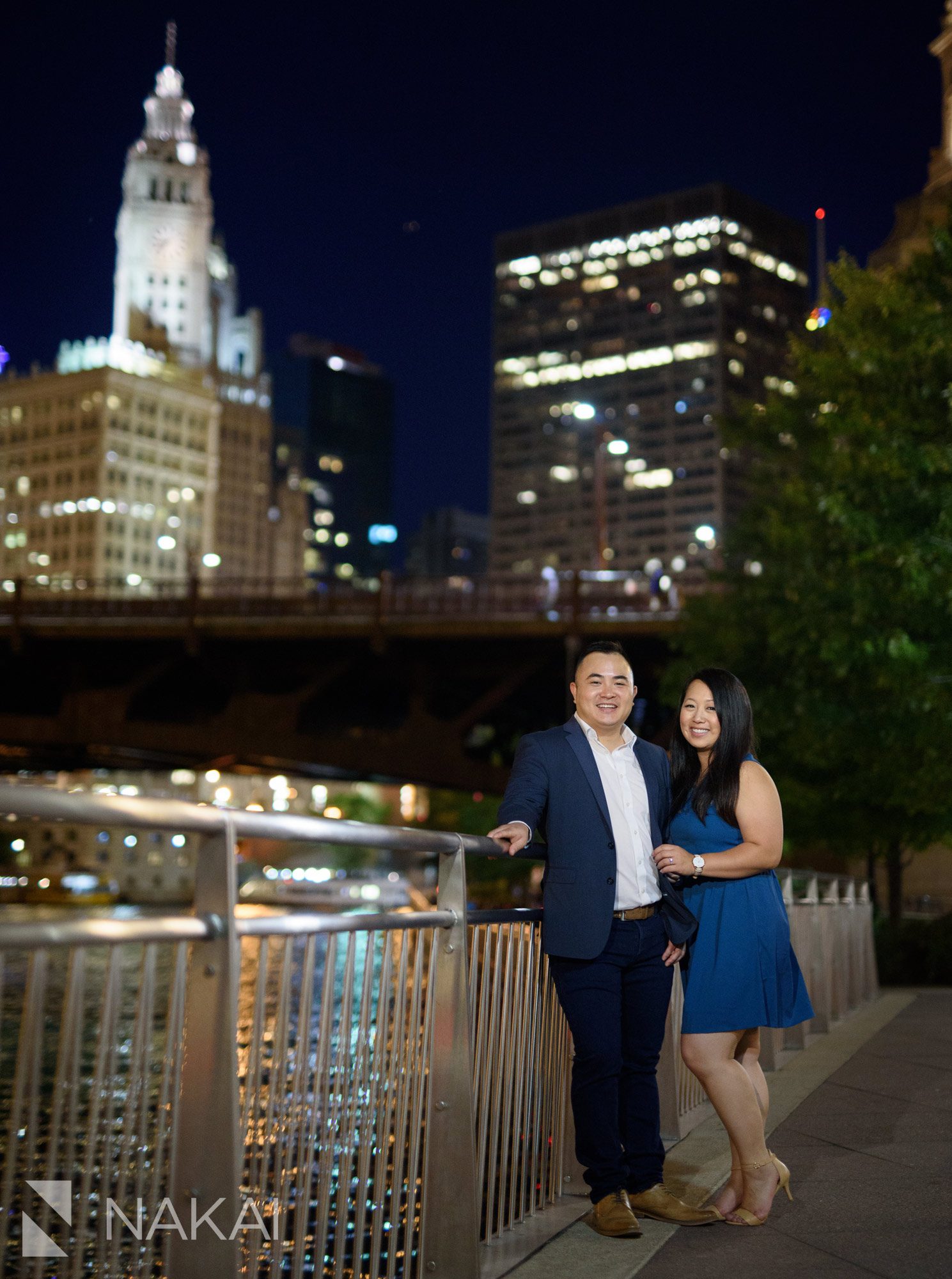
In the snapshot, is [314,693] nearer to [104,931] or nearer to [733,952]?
[733,952]

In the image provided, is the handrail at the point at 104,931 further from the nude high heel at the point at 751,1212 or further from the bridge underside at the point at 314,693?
the bridge underside at the point at 314,693

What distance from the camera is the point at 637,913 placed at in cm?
559

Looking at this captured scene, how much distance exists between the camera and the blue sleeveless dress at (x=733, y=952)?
222 inches

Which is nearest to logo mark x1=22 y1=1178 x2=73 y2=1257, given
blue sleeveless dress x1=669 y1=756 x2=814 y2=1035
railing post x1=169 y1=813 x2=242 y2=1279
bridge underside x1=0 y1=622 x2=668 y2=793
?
railing post x1=169 y1=813 x2=242 y2=1279

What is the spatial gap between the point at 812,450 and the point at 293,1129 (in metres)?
20.6

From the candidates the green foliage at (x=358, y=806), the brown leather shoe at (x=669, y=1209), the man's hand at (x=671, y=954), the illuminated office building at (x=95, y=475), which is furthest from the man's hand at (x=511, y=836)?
the illuminated office building at (x=95, y=475)

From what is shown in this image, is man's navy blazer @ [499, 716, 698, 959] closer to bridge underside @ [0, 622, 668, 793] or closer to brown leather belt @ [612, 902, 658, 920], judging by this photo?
brown leather belt @ [612, 902, 658, 920]

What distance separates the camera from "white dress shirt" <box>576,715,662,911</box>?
18.3 feet

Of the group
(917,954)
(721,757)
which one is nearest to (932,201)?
(917,954)

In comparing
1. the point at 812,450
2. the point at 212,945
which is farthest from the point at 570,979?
the point at 812,450

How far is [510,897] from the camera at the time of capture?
203 ft

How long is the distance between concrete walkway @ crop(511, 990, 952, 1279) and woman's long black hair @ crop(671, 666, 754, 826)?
1.60 metres

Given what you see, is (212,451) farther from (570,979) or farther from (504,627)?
(570,979)

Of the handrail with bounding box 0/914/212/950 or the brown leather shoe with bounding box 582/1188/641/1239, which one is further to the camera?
the brown leather shoe with bounding box 582/1188/641/1239
